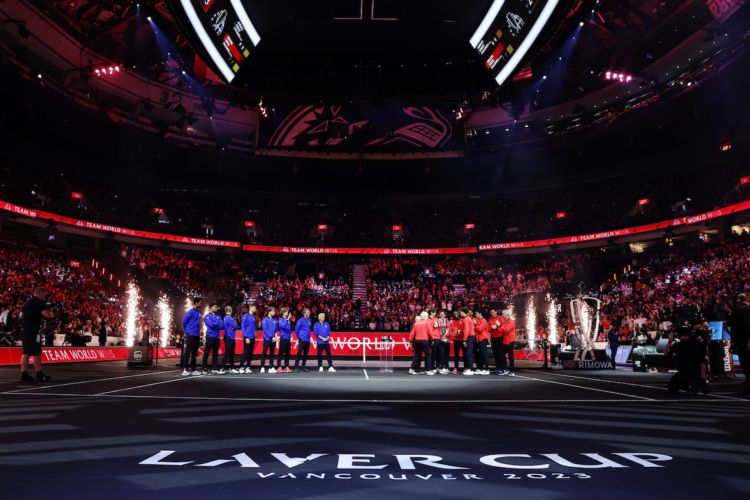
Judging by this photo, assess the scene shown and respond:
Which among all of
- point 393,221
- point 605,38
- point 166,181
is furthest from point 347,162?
point 605,38

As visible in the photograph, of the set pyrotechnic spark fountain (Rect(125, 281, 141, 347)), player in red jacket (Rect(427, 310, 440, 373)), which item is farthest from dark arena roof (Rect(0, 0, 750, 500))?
pyrotechnic spark fountain (Rect(125, 281, 141, 347))

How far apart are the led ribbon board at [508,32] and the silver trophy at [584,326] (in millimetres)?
9347

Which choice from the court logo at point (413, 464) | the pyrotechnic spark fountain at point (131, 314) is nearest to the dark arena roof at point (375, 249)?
the court logo at point (413, 464)

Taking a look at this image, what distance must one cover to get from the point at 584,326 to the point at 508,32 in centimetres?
1135

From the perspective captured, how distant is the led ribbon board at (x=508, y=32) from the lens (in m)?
12.6

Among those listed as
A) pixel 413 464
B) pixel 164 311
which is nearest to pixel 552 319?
pixel 164 311

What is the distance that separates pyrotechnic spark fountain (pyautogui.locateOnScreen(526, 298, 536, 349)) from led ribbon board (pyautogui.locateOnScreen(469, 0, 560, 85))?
19277 millimetres

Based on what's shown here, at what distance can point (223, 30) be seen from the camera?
1368 centimetres

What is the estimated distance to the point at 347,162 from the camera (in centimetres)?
4600

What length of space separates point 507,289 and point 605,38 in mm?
17858

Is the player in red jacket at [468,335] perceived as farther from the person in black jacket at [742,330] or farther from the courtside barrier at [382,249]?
the courtside barrier at [382,249]

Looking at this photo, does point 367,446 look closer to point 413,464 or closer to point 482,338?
point 413,464

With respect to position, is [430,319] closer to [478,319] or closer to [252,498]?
[478,319]

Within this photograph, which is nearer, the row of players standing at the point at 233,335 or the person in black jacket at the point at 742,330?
the person in black jacket at the point at 742,330
